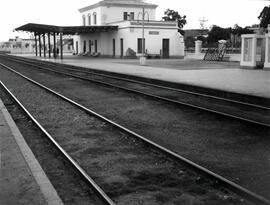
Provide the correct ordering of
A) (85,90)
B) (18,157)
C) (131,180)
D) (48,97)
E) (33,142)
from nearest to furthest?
(131,180) → (18,157) → (33,142) → (48,97) → (85,90)

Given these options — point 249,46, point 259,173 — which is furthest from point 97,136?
point 249,46

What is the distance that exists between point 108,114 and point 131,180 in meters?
6.01

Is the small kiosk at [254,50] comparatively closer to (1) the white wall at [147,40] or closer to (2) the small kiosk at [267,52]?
(2) the small kiosk at [267,52]

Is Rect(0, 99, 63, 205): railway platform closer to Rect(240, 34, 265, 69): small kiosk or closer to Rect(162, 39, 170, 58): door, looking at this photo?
Rect(240, 34, 265, 69): small kiosk

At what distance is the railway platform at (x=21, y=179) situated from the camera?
186 inches

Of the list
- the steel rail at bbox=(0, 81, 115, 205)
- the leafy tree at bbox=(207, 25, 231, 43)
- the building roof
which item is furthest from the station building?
the steel rail at bbox=(0, 81, 115, 205)

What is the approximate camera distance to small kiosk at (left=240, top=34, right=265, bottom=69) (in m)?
26.1

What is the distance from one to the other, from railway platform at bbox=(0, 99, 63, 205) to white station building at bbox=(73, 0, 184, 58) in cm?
4376

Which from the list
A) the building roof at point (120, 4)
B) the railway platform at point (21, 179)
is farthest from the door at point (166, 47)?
the railway platform at point (21, 179)

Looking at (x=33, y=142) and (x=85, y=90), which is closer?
(x=33, y=142)

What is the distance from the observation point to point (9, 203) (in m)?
4.61

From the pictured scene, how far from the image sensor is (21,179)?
17.7 feet

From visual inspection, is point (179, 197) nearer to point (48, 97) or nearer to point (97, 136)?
point (97, 136)

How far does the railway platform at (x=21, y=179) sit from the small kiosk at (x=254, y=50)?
2151 cm
